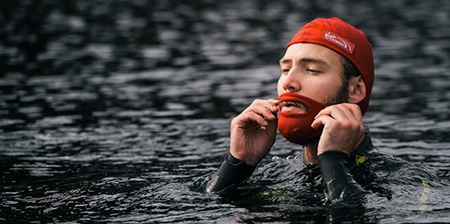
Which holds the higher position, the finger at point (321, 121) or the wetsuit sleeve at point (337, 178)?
the finger at point (321, 121)

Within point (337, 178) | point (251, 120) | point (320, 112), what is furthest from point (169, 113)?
point (337, 178)

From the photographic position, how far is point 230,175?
6781 millimetres

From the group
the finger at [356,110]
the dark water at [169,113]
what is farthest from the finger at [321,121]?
the dark water at [169,113]

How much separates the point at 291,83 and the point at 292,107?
203mm

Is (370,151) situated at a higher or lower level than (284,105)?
lower

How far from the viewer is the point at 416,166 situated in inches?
284

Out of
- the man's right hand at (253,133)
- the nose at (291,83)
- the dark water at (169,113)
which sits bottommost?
the dark water at (169,113)

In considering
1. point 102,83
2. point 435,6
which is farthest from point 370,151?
point 435,6

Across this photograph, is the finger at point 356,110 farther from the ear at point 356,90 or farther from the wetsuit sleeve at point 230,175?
the wetsuit sleeve at point 230,175

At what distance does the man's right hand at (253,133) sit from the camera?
6.55 metres

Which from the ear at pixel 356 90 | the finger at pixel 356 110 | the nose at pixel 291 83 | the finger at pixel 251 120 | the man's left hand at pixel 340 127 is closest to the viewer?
the man's left hand at pixel 340 127

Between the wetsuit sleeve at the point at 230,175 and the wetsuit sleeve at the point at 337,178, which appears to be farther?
the wetsuit sleeve at the point at 230,175

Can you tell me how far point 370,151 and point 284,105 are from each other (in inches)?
39.0

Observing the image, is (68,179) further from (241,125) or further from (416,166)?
(416,166)
